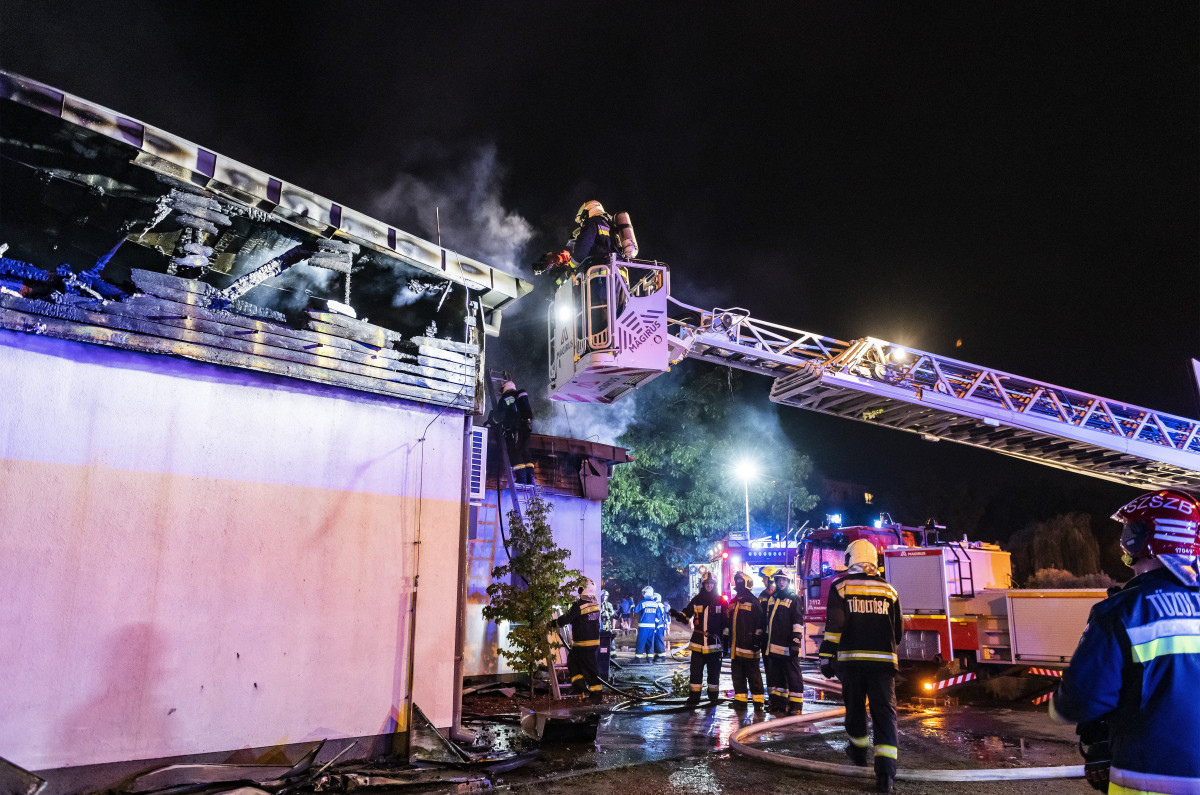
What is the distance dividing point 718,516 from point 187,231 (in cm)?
2053

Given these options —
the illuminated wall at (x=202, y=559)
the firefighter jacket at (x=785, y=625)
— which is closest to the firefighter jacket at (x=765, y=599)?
A: the firefighter jacket at (x=785, y=625)

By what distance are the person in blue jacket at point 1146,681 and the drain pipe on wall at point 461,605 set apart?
5.38m

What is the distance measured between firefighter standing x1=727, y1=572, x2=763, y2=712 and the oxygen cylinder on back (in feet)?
16.7

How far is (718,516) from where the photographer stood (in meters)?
24.4

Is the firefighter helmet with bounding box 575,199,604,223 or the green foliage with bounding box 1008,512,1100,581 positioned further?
the green foliage with bounding box 1008,512,1100,581

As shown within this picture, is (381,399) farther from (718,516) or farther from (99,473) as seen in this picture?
(718,516)

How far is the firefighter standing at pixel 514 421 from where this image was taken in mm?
11680

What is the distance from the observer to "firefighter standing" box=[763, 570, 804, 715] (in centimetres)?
934

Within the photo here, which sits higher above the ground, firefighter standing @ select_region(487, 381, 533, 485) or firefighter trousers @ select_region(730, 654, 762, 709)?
firefighter standing @ select_region(487, 381, 533, 485)

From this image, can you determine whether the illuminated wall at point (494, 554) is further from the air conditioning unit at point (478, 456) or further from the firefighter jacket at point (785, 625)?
the firefighter jacket at point (785, 625)

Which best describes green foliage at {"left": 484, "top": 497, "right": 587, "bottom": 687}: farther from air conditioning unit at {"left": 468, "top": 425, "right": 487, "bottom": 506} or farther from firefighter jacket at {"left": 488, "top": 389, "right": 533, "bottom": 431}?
firefighter jacket at {"left": 488, "top": 389, "right": 533, "bottom": 431}

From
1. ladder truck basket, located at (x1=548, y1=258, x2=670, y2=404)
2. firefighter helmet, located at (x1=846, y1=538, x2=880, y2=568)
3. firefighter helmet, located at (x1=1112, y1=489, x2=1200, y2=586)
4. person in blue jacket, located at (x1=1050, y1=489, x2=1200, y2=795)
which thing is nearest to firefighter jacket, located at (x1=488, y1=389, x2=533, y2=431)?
ladder truck basket, located at (x1=548, y1=258, x2=670, y2=404)

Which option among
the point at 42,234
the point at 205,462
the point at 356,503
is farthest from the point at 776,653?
the point at 42,234

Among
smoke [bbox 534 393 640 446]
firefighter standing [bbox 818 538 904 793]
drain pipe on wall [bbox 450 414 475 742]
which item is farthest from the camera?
smoke [bbox 534 393 640 446]
